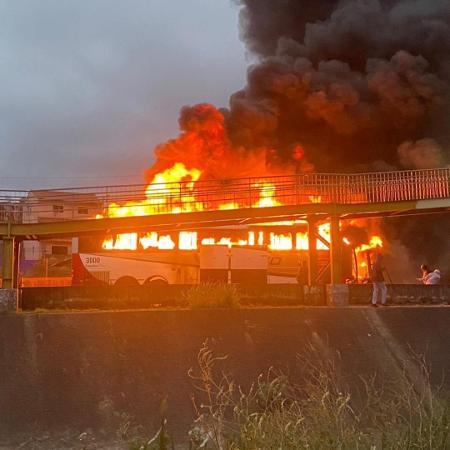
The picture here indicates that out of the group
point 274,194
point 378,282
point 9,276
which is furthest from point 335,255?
point 9,276

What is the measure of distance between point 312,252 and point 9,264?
29.2ft

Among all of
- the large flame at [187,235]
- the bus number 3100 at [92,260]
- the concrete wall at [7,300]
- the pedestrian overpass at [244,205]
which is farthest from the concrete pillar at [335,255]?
the concrete wall at [7,300]

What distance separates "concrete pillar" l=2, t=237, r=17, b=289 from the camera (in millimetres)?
14039

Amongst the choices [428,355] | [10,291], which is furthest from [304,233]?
[10,291]

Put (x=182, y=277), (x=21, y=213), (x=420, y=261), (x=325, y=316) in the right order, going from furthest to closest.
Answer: (x=420, y=261)
(x=182, y=277)
(x=21, y=213)
(x=325, y=316)

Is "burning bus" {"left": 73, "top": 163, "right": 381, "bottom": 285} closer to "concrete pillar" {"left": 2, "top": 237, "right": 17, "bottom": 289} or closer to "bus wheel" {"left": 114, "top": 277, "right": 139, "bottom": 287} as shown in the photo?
"bus wheel" {"left": 114, "top": 277, "right": 139, "bottom": 287}

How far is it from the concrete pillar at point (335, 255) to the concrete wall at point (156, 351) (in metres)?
2.37

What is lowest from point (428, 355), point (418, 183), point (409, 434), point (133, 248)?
point (428, 355)

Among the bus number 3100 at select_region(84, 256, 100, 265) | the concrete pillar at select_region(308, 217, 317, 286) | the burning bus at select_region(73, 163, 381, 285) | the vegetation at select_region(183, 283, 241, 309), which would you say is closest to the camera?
the vegetation at select_region(183, 283, 241, 309)

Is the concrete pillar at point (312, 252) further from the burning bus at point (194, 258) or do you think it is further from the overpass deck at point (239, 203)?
the burning bus at point (194, 258)

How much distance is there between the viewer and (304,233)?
66.3 ft

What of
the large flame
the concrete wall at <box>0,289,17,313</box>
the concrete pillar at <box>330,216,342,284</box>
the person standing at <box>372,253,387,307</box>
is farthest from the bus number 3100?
the person standing at <box>372,253,387,307</box>

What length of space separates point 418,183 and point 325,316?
9448 mm

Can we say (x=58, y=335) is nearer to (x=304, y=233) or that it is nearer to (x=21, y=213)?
(x=21, y=213)
